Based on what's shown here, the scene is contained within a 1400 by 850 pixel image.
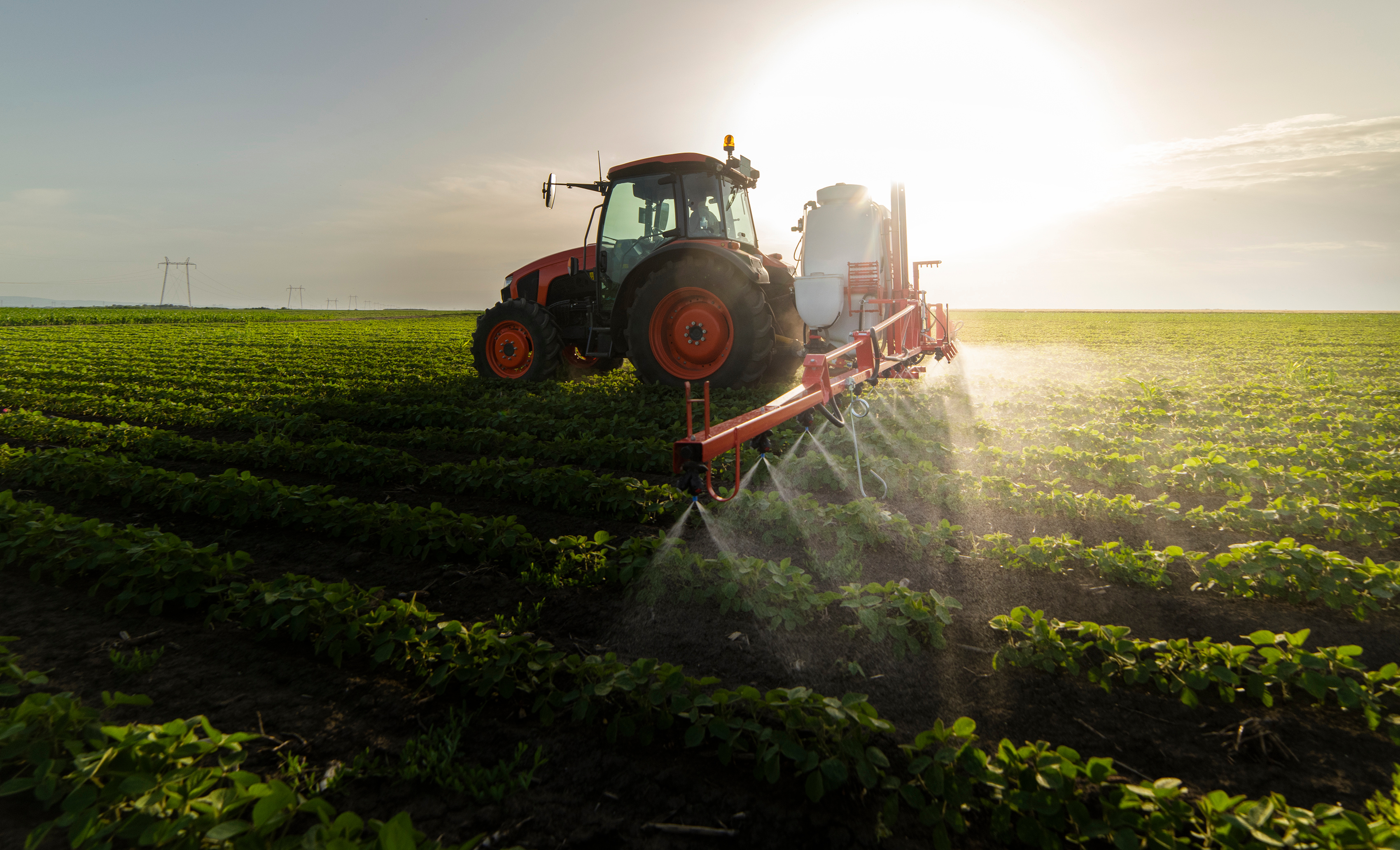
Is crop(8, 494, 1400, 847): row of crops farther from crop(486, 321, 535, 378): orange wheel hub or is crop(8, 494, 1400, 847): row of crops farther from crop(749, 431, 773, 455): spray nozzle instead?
crop(486, 321, 535, 378): orange wheel hub

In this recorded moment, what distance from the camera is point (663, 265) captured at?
28.2 ft

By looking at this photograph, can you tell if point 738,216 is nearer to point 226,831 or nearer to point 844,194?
point 844,194

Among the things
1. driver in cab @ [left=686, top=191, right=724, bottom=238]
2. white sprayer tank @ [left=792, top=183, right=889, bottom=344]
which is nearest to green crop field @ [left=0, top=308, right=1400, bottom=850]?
driver in cab @ [left=686, top=191, right=724, bottom=238]

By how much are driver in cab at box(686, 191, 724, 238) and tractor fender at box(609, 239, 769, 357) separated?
1.65ft

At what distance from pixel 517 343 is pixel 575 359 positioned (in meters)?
1.03

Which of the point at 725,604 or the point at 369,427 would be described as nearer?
the point at 725,604

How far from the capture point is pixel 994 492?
5188mm

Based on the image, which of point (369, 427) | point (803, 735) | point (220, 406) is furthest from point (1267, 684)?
point (220, 406)

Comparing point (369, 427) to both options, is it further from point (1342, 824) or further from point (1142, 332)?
point (1142, 332)

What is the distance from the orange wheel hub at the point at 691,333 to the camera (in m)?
8.41

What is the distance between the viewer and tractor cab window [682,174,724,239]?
8.94 m

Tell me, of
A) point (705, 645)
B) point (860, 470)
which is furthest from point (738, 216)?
point (705, 645)

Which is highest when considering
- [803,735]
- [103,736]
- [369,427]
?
[369,427]

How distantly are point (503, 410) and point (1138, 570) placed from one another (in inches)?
265
